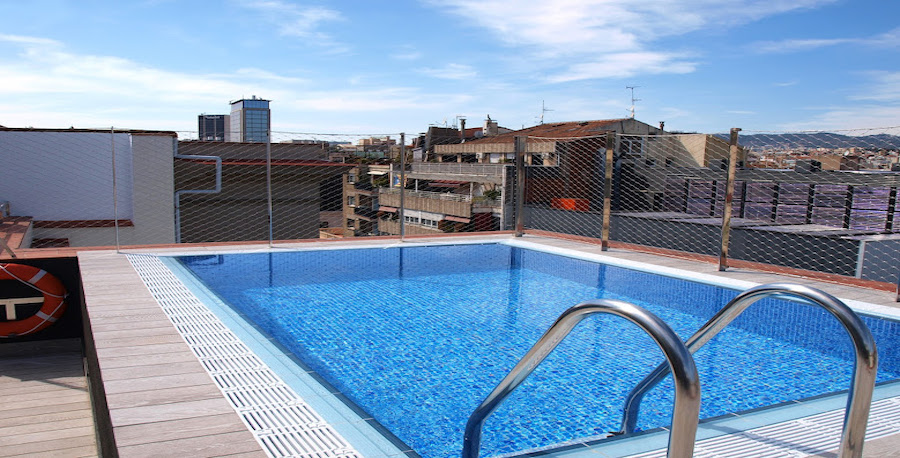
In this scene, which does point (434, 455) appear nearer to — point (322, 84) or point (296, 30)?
point (296, 30)

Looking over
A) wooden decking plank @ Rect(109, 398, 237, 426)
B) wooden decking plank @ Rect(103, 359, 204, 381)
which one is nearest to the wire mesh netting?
wooden decking plank @ Rect(103, 359, 204, 381)

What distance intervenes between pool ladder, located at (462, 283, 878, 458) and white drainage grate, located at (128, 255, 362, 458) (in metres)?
0.48

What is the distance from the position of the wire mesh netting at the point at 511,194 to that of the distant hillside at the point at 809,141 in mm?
15

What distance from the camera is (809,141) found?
5.02 m

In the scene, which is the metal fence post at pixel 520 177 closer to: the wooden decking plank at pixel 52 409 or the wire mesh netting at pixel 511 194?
the wire mesh netting at pixel 511 194

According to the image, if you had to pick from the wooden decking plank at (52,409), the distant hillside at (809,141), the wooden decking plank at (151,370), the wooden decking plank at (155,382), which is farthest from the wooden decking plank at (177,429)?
the distant hillside at (809,141)

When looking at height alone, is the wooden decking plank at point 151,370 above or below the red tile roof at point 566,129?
below

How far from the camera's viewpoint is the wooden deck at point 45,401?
2825 mm

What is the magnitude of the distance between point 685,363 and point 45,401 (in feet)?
11.7

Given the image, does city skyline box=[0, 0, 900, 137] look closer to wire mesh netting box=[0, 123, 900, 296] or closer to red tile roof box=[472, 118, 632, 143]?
wire mesh netting box=[0, 123, 900, 296]

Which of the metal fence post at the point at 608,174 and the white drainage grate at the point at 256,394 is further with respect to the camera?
the metal fence post at the point at 608,174

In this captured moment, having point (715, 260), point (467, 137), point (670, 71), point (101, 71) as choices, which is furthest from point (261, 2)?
point (467, 137)

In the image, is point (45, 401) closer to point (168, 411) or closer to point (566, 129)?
point (168, 411)

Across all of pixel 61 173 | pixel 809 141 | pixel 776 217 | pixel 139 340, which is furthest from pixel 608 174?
pixel 776 217
